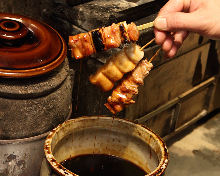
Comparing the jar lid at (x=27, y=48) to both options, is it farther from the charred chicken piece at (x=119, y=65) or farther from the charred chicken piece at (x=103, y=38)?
the charred chicken piece at (x=119, y=65)

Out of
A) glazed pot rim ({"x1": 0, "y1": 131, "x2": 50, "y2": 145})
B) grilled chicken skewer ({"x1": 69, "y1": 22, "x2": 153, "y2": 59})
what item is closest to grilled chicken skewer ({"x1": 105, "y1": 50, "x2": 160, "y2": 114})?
grilled chicken skewer ({"x1": 69, "y1": 22, "x2": 153, "y2": 59})

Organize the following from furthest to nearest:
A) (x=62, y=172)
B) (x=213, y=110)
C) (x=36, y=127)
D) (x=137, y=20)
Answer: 1. (x=213, y=110)
2. (x=137, y=20)
3. (x=36, y=127)
4. (x=62, y=172)

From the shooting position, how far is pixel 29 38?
3188 mm

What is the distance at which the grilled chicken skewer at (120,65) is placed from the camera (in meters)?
2.86

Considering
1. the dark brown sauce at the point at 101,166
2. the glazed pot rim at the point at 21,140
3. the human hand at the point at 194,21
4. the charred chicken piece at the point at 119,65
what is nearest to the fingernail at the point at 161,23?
the human hand at the point at 194,21

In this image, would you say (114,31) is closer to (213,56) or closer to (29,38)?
(29,38)

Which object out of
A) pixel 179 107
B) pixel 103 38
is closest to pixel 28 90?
pixel 103 38

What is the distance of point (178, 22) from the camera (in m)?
2.82

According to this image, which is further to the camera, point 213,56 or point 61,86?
point 213,56

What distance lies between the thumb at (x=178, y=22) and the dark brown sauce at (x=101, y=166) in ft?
3.87

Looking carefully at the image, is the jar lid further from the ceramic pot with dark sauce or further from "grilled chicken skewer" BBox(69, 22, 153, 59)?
"grilled chicken skewer" BBox(69, 22, 153, 59)

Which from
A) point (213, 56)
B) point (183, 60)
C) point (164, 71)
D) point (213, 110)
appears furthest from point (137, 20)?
point (213, 110)

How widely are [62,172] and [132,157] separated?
904 mm

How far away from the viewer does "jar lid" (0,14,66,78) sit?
2869 millimetres
